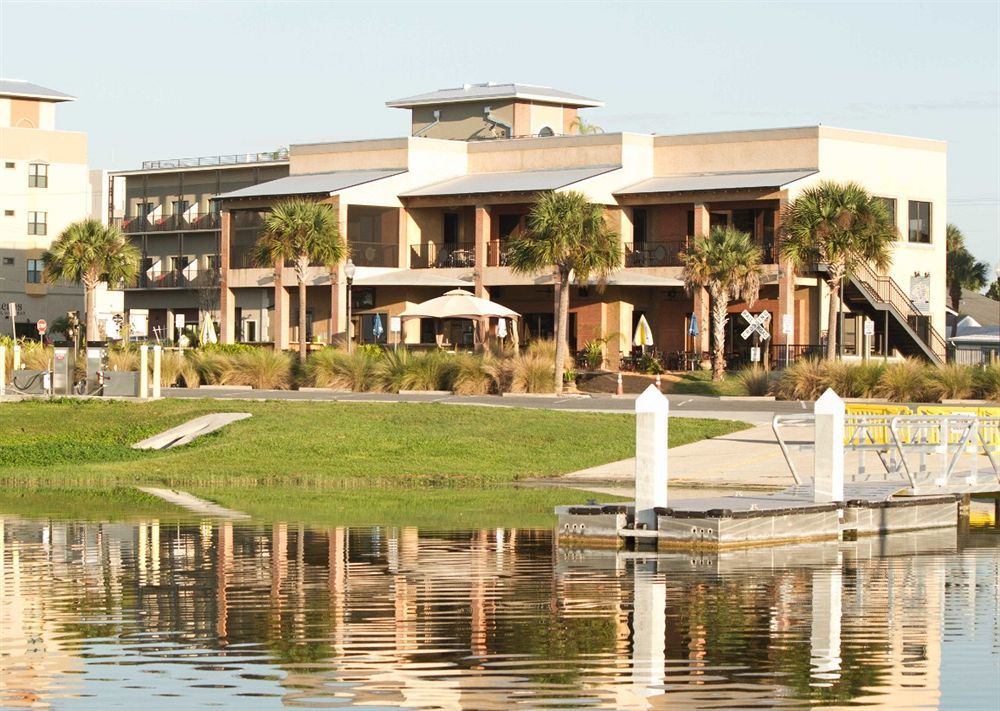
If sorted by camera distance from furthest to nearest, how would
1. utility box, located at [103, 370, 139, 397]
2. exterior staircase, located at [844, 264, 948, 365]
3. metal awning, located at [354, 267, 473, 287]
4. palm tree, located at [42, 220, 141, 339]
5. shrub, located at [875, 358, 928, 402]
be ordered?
palm tree, located at [42, 220, 141, 339] < metal awning, located at [354, 267, 473, 287] < exterior staircase, located at [844, 264, 948, 365] < shrub, located at [875, 358, 928, 402] < utility box, located at [103, 370, 139, 397]

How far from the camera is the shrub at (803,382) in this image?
5044 centimetres

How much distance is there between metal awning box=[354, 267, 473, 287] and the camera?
69.0 metres

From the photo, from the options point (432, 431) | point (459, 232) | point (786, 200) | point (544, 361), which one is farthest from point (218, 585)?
point (459, 232)

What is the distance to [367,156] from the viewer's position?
248 ft

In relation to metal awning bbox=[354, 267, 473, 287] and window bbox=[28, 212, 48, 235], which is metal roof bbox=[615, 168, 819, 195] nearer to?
metal awning bbox=[354, 267, 473, 287]

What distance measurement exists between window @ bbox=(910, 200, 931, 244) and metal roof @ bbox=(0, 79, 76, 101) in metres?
55.3

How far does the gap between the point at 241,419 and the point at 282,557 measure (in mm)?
18276

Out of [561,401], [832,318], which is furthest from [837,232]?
[561,401]

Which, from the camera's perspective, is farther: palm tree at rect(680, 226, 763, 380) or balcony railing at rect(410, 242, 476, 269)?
balcony railing at rect(410, 242, 476, 269)

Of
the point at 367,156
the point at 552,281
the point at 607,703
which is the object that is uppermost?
the point at 367,156

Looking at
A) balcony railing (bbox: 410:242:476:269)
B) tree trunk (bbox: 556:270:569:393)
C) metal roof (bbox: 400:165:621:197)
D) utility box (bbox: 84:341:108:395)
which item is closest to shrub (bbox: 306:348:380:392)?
tree trunk (bbox: 556:270:569:393)

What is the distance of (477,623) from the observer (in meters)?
15.9

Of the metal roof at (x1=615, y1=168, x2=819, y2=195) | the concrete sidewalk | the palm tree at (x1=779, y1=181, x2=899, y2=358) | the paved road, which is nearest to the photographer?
the concrete sidewalk

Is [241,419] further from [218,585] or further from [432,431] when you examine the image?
[218,585]
